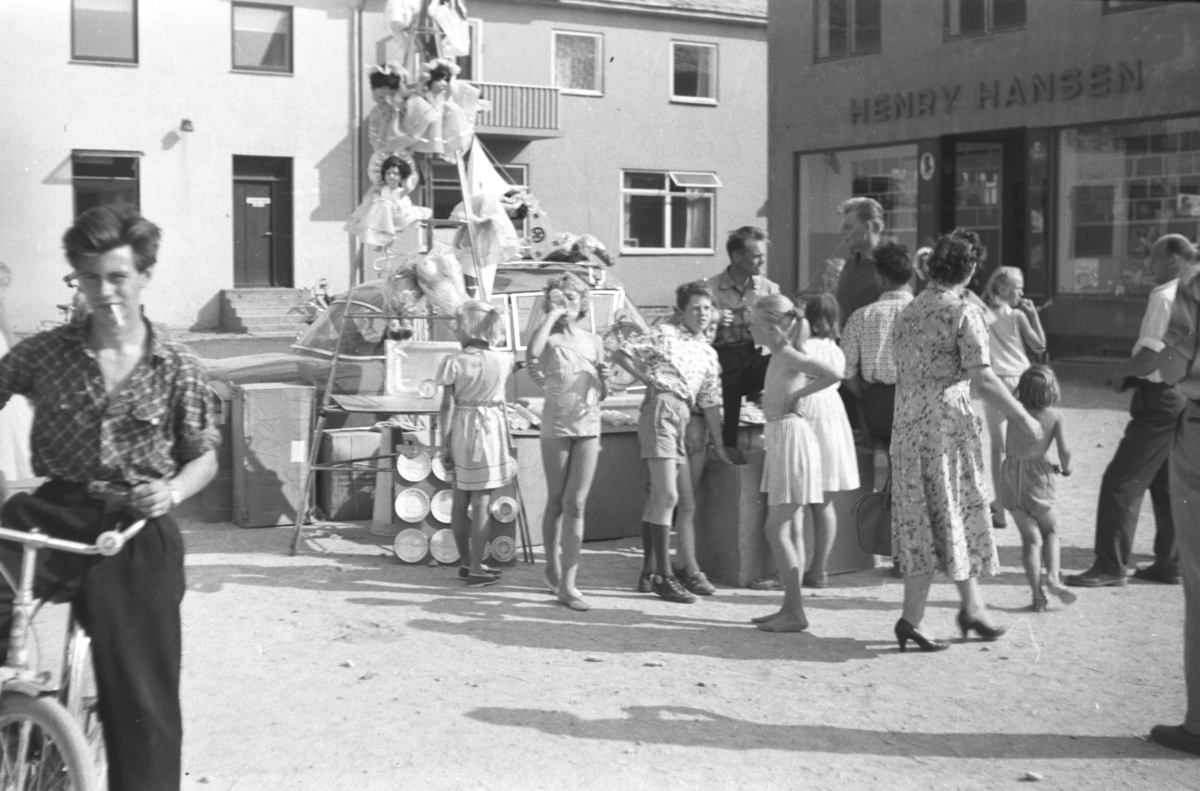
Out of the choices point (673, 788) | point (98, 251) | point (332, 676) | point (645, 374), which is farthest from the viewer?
point (645, 374)

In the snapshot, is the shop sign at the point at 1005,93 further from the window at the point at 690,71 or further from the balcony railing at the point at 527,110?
the balcony railing at the point at 527,110

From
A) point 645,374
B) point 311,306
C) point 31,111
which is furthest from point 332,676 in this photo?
point 31,111

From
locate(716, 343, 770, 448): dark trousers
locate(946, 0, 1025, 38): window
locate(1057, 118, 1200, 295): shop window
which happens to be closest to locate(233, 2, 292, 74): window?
locate(946, 0, 1025, 38): window

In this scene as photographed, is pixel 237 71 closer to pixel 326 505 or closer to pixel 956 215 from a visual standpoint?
pixel 956 215

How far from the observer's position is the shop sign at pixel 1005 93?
20328 mm

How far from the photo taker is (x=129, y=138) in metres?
23.5

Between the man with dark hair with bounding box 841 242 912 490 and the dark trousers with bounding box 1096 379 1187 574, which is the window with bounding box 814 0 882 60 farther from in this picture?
the dark trousers with bounding box 1096 379 1187 574

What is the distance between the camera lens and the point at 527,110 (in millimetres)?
24859

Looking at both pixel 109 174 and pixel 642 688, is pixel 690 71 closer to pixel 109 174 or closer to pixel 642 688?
pixel 109 174

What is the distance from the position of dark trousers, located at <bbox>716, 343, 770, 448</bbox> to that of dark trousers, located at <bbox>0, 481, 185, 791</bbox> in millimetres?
4810

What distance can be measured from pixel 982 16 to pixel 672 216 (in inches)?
291

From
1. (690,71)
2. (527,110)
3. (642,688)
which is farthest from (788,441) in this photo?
(527,110)

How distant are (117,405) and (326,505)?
6100 millimetres

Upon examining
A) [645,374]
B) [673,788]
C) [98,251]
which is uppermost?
[98,251]
